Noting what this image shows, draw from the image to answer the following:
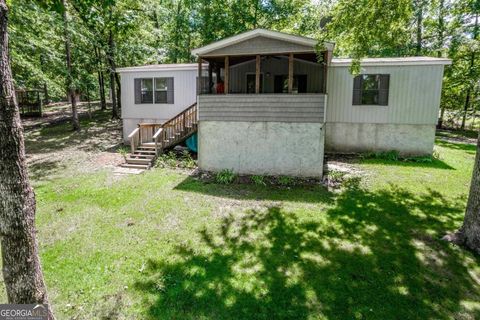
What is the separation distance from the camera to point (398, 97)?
1259 cm

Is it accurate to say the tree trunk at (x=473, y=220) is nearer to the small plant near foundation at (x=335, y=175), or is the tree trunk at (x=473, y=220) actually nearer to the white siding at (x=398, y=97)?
the small plant near foundation at (x=335, y=175)

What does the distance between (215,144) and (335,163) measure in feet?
16.3

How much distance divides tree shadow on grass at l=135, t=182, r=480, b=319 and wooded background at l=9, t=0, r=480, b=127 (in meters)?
4.10

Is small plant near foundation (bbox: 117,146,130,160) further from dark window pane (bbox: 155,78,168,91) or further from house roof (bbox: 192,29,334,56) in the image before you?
house roof (bbox: 192,29,334,56)

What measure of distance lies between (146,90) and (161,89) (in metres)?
0.89

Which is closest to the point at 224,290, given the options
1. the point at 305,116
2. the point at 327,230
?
the point at 327,230

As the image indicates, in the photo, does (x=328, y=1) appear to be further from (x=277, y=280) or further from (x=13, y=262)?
(x=13, y=262)

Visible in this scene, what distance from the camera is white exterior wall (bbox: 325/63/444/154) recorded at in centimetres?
1231

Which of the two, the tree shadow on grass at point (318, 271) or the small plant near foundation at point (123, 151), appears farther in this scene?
the small plant near foundation at point (123, 151)

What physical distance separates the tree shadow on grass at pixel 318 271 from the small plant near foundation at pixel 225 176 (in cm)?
276

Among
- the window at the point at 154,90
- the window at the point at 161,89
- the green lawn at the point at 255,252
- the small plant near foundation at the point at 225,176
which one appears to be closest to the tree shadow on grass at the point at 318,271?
the green lawn at the point at 255,252

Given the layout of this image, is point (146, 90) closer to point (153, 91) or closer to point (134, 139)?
point (153, 91)

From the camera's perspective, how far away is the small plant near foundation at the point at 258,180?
952 cm

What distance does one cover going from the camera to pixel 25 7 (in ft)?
41.6
